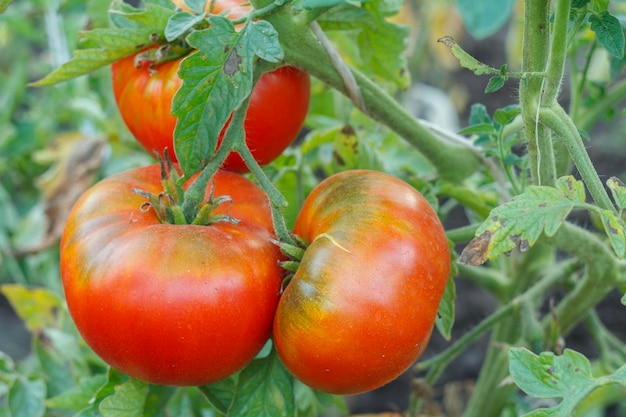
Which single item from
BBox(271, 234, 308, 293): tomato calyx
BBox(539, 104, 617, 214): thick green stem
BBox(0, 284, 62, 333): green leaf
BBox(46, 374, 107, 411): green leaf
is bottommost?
BBox(0, 284, 62, 333): green leaf

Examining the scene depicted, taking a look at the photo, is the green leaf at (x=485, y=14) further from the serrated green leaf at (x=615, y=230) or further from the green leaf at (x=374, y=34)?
the green leaf at (x=374, y=34)

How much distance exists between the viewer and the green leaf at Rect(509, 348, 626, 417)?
71cm

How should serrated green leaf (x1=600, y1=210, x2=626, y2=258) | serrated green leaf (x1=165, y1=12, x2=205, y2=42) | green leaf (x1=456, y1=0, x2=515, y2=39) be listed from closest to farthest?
1. green leaf (x1=456, y1=0, x2=515, y2=39)
2. serrated green leaf (x1=600, y1=210, x2=626, y2=258)
3. serrated green leaf (x1=165, y1=12, x2=205, y2=42)

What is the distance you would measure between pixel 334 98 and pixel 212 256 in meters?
0.92

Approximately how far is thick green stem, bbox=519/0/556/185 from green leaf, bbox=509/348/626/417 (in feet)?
0.59

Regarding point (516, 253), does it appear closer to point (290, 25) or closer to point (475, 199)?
point (475, 199)

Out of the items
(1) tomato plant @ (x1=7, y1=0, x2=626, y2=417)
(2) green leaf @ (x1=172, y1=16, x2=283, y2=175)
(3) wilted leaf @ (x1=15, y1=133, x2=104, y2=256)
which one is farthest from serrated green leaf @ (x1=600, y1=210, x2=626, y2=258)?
(3) wilted leaf @ (x1=15, y1=133, x2=104, y2=256)

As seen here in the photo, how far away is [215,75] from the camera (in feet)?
2.44

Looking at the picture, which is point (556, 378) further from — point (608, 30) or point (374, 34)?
point (374, 34)

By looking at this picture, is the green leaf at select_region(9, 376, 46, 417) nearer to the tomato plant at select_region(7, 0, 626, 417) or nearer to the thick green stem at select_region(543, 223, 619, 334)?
the tomato plant at select_region(7, 0, 626, 417)

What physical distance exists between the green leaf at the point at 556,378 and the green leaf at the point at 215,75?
1.17ft

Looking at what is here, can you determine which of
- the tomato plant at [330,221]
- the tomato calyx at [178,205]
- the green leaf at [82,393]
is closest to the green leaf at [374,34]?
the tomato plant at [330,221]

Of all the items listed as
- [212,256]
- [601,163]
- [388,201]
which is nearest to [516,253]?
[388,201]

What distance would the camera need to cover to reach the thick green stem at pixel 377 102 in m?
0.83
